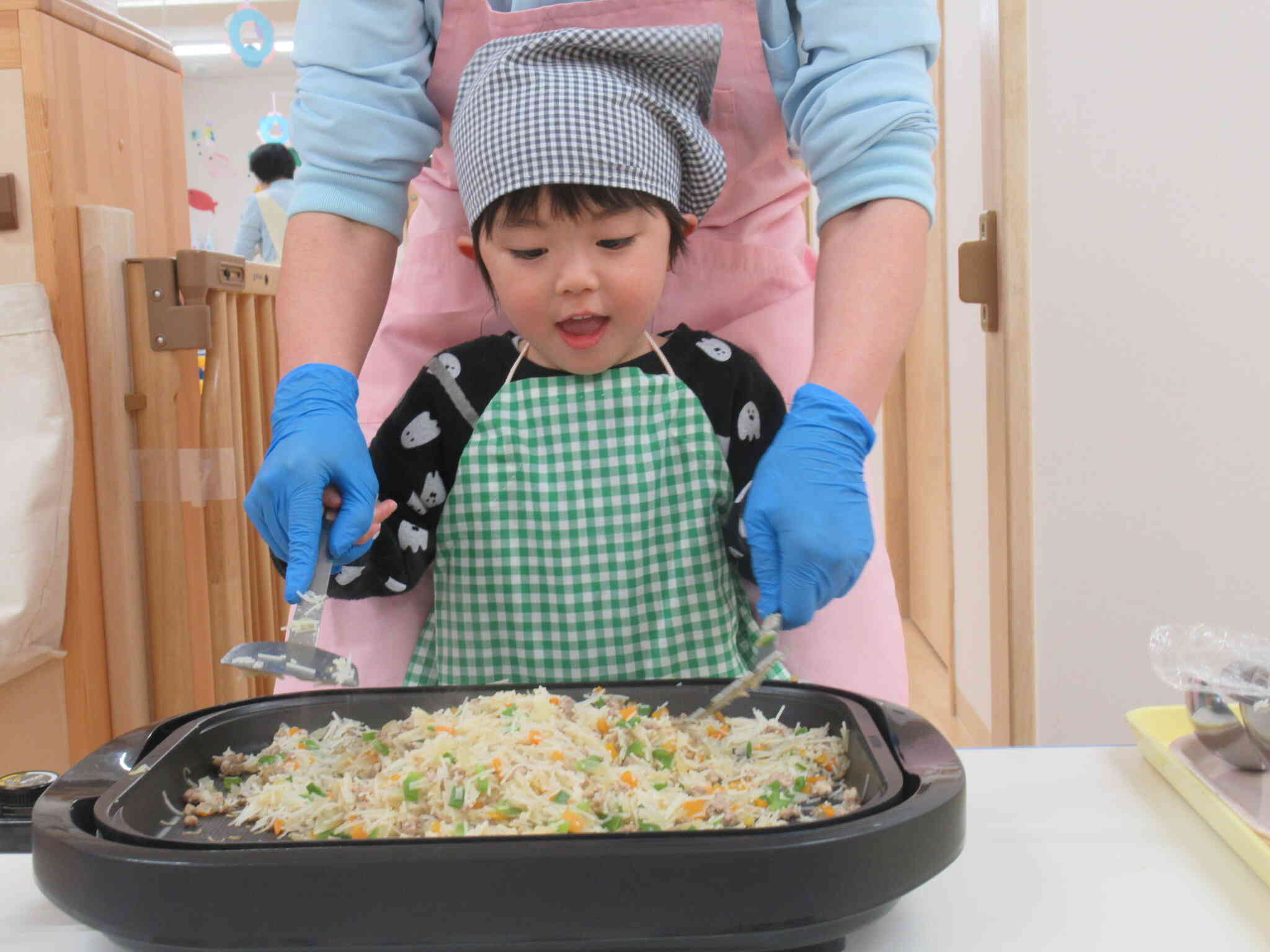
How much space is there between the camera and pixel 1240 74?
1.75 metres

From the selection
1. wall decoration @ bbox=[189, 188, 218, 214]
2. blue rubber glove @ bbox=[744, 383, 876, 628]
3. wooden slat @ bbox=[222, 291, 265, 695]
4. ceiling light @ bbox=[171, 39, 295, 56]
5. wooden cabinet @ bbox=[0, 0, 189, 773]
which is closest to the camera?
blue rubber glove @ bbox=[744, 383, 876, 628]

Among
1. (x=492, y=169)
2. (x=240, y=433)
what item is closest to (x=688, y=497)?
(x=492, y=169)

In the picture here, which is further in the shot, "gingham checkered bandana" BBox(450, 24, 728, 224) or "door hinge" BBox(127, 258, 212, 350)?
"door hinge" BBox(127, 258, 212, 350)

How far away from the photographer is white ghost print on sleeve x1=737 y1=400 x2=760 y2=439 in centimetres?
127

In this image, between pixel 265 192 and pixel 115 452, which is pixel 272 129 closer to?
pixel 265 192

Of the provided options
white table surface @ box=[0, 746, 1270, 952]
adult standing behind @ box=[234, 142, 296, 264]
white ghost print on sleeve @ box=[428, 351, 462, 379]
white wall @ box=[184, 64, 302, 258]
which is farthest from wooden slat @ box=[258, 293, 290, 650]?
white wall @ box=[184, 64, 302, 258]

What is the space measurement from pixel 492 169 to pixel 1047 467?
115 cm

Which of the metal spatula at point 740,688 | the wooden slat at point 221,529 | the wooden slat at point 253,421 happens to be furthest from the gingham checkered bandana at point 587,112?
the wooden slat at point 253,421

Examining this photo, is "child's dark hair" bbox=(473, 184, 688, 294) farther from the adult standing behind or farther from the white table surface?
the adult standing behind

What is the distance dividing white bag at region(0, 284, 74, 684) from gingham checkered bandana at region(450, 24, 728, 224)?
3.19 feet

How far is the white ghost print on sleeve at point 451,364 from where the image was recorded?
50.5 inches

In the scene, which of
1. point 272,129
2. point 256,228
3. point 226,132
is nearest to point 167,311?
point 256,228

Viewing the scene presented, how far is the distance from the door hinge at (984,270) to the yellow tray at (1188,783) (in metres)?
1.15

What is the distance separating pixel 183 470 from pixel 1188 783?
1.73m
